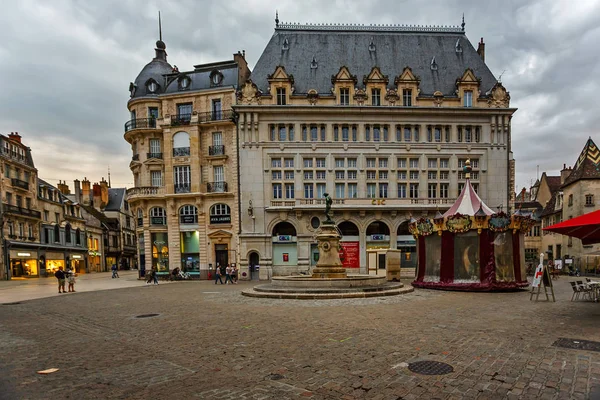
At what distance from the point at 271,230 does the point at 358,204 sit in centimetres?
777

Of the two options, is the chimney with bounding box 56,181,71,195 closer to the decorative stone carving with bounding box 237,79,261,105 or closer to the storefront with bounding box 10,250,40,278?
the storefront with bounding box 10,250,40,278

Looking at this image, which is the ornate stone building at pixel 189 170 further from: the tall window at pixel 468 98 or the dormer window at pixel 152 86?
the tall window at pixel 468 98

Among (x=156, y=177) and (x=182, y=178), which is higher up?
(x=156, y=177)

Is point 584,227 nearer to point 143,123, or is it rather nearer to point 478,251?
point 478,251

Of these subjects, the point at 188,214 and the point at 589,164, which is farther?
the point at 589,164

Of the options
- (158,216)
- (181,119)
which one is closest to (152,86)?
(181,119)

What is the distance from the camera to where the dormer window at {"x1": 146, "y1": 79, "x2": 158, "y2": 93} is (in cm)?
3716

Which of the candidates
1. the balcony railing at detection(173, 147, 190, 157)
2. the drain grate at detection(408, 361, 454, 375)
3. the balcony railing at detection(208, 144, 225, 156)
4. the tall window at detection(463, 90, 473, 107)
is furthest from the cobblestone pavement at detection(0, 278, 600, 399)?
the tall window at detection(463, 90, 473, 107)

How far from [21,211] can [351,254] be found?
36.5 metres

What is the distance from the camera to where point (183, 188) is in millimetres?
35125

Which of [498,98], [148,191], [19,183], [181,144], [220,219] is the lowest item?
[220,219]

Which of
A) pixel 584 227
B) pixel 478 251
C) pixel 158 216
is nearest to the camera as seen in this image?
pixel 584 227

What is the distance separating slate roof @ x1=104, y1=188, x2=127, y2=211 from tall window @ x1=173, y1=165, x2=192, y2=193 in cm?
4219

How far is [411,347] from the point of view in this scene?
310 inches
